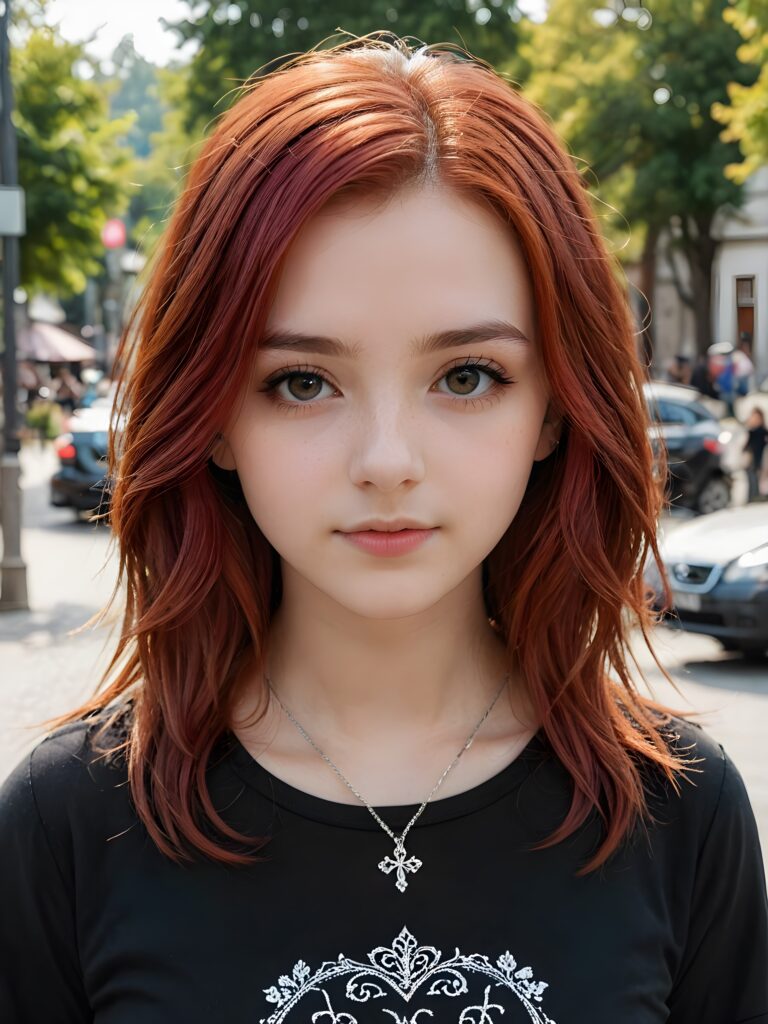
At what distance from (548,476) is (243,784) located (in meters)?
0.53

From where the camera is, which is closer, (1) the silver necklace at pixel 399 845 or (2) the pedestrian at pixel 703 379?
(1) the silver necklace at pixel 399 845

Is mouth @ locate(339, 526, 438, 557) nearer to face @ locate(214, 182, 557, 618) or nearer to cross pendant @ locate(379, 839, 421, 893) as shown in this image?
face @ locate(214, 182, 557, 618)

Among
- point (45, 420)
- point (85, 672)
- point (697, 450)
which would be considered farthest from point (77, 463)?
point (45, 420)

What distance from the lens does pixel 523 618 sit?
188cm

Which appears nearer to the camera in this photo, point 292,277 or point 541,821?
point 292,277

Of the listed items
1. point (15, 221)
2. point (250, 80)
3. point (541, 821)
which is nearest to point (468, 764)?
point (541, 821)

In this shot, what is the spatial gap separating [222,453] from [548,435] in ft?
1.26

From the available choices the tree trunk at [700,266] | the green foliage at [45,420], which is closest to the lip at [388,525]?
the tree trunk at [700,266]

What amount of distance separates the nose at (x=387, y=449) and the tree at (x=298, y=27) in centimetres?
2537

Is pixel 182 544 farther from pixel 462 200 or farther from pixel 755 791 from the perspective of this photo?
pixel 755 791

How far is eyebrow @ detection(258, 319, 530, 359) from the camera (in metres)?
1.57

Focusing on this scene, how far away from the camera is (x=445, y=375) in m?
1.60

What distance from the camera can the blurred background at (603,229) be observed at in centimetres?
771

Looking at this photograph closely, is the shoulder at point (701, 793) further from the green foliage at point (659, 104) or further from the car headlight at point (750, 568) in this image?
the green foliage at point (659, 104)
